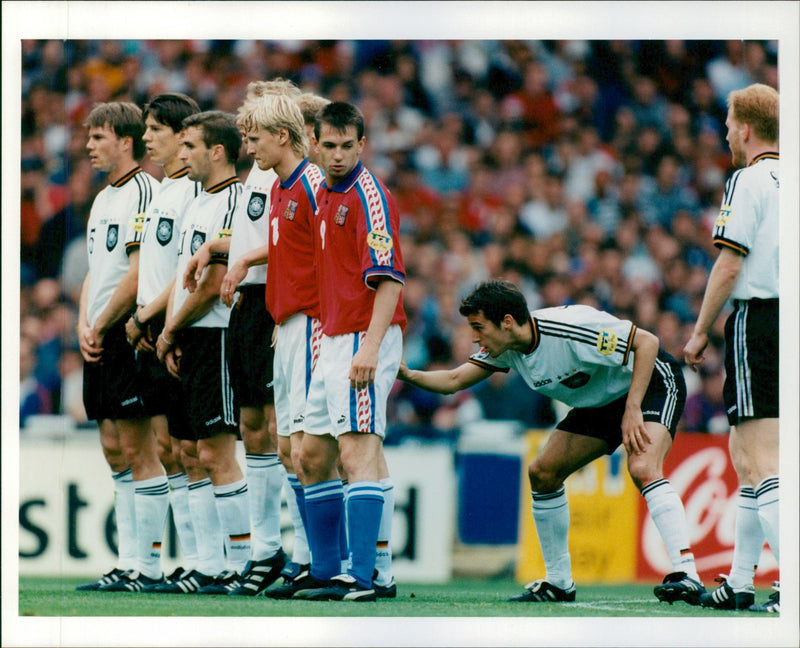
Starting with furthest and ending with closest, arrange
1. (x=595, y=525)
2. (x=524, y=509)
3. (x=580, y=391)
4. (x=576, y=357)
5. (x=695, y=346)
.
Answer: (x=595, y=525), (x=524, y=509), (x=580, y=391), (x=576, y=357), (x=695, y=346)

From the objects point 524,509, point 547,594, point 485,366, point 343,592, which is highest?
point 485,366

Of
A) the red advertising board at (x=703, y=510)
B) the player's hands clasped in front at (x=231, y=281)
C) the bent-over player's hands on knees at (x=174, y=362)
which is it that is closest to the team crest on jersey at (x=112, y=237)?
the bent-over player's hands on knees at (x=174, y=362)

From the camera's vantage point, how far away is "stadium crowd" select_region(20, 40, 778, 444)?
5832mm

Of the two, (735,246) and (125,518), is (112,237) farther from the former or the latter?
(735,246)

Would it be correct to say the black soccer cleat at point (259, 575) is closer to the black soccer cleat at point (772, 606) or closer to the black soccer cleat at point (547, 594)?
the black soccer cleat at point (547, 594)

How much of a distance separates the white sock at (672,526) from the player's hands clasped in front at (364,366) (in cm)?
125

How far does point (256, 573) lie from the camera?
226 inches

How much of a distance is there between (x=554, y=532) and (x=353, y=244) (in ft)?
4.84

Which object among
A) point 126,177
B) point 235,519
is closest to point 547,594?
point 235,519

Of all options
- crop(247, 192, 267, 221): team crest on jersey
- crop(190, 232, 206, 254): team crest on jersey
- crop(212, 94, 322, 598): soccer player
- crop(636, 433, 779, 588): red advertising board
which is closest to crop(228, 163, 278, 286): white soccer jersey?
crop(247, 192, 267, 221): team crest on jersey

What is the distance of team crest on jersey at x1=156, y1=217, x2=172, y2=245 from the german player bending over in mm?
1294

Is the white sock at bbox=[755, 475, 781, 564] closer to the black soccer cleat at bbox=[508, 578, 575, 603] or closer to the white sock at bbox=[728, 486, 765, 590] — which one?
the white sock at bbox=[728, 486, 765, 590]

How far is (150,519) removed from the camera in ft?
19.9

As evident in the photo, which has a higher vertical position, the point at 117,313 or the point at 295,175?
the point at 295,175
